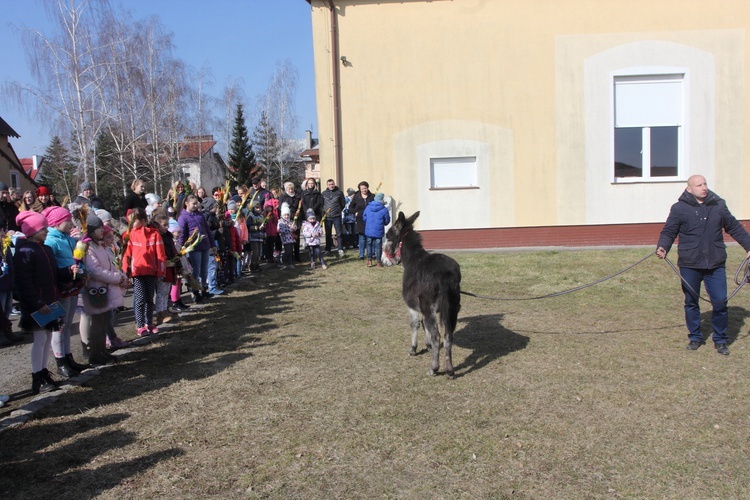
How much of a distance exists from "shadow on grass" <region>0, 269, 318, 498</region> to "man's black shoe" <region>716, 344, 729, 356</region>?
562 centimetres

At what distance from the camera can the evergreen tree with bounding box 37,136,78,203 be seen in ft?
109

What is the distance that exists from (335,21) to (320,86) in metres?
1.87

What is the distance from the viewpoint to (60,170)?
128ft

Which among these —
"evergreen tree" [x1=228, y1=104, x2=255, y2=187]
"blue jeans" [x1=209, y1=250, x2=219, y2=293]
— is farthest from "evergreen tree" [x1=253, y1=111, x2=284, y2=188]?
"blue jeans" [x1=209, y1=250, x2=219, y2=293]

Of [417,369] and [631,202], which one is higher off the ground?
[631,202]

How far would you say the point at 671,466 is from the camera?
4281mm

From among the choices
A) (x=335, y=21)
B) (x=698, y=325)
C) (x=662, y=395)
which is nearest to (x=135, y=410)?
(x=662, y=395)

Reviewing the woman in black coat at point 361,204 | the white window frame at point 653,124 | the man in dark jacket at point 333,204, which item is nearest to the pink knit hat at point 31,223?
the woman in black coat at point 361,204

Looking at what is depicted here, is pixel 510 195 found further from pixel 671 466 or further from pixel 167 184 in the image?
pixel 167 184

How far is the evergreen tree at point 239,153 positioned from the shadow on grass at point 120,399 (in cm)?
3854

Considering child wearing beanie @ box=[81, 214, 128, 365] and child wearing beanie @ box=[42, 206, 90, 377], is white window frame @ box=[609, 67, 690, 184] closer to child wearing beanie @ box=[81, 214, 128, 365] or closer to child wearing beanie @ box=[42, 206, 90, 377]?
child wearing beanie @ box=[81, 214, 128, 365]

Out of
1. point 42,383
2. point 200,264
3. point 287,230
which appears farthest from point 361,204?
point 42,383

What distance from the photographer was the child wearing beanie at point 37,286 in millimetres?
5781

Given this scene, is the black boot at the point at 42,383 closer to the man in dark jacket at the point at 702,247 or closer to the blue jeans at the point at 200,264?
the blue jeans at the point at 200,264
